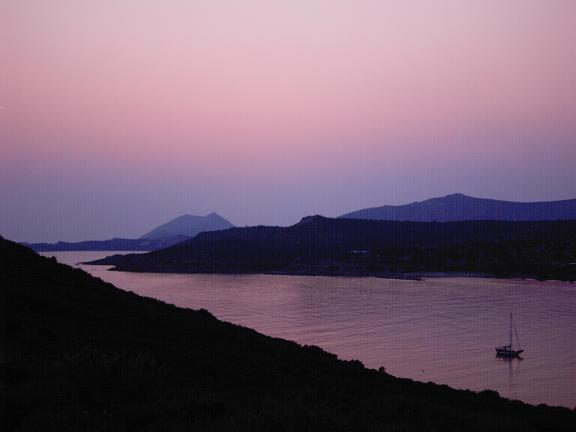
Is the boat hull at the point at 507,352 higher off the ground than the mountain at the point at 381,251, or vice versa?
the mountain at the point at 381,251

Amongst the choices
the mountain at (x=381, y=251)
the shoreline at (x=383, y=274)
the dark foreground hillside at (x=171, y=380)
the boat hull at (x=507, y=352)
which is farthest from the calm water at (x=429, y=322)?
the mountain at (x=381, y=251)

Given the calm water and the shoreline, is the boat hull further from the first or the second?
the shoreline

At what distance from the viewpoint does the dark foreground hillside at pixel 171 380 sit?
902 cm

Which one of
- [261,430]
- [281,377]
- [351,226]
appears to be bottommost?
[281,377]

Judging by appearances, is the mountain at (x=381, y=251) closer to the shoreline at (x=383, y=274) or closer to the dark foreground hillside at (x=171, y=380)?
the shoreline at (x=383, y=274)

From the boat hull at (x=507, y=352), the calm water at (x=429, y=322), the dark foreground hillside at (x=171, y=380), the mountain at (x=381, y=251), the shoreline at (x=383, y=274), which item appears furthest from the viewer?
the mountain at (x=381, y=251)

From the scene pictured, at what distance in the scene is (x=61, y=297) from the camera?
2578 centimetres

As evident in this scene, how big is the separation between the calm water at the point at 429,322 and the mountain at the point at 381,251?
23114mm

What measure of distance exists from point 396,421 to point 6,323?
12455 millimetres

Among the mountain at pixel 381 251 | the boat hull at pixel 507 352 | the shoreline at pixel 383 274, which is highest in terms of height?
the mountain at pixel 381 251

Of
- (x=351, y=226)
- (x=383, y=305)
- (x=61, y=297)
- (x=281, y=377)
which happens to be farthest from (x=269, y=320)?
(x=351, y=226)

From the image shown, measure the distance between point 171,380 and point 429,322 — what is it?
5045 centimetres

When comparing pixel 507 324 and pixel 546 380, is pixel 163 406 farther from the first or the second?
pixel 507 324

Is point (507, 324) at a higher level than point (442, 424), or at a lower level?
lower
